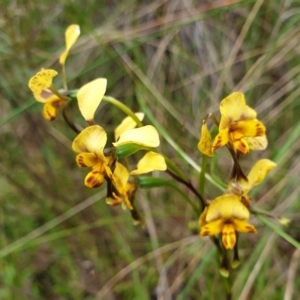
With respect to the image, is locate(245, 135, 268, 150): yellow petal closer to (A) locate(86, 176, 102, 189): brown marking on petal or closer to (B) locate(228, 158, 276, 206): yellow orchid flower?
(B) locate(228, 158, 276, 206): yellow orchid flower

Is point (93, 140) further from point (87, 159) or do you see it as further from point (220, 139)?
point (220, 139)

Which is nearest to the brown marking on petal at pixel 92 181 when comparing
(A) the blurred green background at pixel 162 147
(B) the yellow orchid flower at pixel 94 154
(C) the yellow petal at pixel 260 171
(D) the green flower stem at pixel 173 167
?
(B) the yellow orchid flower at pixel 94 154

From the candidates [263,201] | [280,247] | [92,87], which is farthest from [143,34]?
[92,87]

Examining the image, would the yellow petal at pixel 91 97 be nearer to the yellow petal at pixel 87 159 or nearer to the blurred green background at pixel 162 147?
the yellow petal at pixel 87 159

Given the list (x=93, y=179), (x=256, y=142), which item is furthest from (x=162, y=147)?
(x=93, y=179)

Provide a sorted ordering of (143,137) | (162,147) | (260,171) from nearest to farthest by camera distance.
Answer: (143,137), (260,171), (162,147)

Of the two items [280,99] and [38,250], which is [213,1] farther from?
[38,250]
